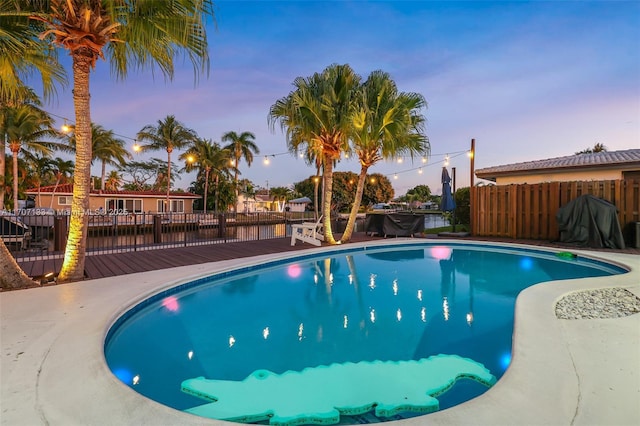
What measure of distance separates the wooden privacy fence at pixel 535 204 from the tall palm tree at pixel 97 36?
38.3 ft

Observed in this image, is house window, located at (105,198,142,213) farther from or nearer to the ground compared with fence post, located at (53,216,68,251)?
farther from the ground

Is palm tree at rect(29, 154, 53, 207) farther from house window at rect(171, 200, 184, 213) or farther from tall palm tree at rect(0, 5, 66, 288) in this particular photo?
tall palm tree at rect(0, 5, 66, 288)

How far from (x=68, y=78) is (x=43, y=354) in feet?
18.9

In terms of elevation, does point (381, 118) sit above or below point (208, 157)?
below

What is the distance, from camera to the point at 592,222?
365 inches

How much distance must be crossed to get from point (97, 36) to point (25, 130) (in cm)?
2180

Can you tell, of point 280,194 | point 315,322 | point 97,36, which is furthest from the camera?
point 280,194

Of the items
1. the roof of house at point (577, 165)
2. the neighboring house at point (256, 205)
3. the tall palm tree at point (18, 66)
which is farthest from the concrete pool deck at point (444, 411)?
the neighboring house at point (256, 205)

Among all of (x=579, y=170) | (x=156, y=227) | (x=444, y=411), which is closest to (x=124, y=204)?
(x=156, y=227)

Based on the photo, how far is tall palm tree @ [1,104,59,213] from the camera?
63.5ft

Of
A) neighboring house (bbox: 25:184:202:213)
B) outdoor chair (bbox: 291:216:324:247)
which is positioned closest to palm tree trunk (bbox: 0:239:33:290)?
outdoor chair (bbox: 291:216:324:247)

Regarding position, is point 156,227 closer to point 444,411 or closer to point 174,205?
point 444,411

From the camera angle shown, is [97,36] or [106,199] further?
[106,199]

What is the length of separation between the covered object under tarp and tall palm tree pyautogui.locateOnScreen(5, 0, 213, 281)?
11.0m
